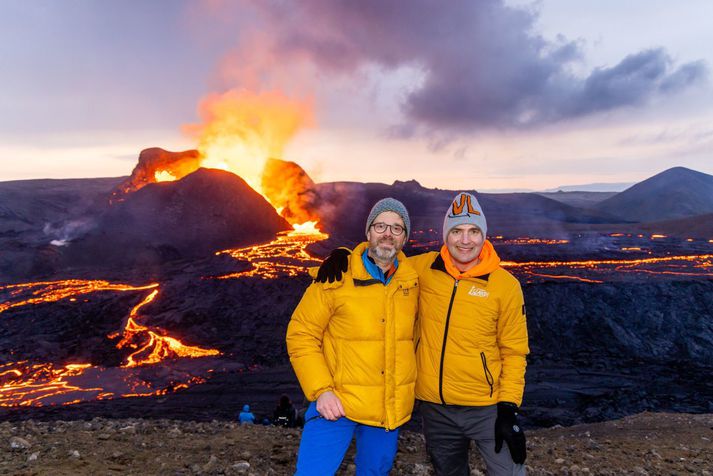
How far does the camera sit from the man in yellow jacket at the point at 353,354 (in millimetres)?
3000

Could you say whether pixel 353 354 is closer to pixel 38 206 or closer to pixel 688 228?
pixel 688 228

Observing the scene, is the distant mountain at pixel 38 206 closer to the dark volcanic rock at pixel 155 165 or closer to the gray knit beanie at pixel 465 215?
the dark volcanic rock at pixel 155 165

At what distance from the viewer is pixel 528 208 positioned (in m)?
74.8

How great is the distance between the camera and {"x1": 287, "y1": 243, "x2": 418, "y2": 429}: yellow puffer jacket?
3016mm

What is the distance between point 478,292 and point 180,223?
32134mm

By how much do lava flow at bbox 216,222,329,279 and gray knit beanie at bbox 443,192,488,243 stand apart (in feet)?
67.2

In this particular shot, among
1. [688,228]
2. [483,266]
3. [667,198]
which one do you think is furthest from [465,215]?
[667,198]

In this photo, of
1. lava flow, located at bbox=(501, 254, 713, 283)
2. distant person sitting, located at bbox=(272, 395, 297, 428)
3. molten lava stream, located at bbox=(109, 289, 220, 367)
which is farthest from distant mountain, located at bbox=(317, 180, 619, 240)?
distant person sitting, located at bbox=(272, 395, 297, 428)

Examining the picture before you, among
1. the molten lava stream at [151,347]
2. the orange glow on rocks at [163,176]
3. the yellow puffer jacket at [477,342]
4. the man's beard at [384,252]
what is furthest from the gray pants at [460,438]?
the orange glow on rocks at [163,176]

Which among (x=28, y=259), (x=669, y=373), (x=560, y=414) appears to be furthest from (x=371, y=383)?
(x=28, y=259)

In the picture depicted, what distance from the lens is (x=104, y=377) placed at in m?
13.7

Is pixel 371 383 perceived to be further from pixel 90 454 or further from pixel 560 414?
pixel 560 414

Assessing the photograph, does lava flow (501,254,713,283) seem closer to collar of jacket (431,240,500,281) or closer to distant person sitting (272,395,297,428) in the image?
distant person sitting (272,395,297,428)

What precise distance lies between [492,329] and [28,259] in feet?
104
